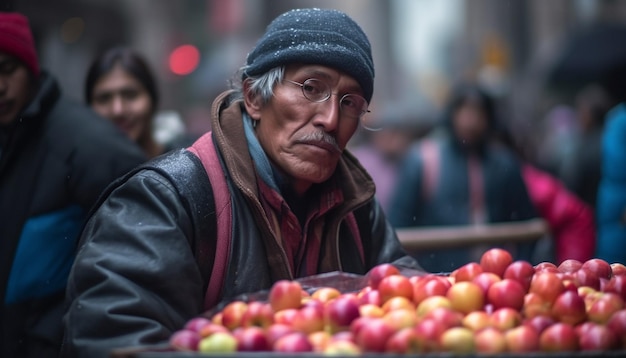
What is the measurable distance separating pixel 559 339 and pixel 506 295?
1.03 ft

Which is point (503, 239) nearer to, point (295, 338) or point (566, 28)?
point (295, 338)

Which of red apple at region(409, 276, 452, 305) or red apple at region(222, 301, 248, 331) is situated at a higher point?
red apple at region(222, 301, 248, 331)

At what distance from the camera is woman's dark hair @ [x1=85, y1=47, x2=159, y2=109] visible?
231 inches

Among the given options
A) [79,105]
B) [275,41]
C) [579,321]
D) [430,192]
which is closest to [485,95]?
[430,192]

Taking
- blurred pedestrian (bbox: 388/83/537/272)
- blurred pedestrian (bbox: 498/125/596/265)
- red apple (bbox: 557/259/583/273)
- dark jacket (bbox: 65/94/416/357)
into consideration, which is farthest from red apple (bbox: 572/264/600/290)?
blurred pedestrian (bbox: 498/125/596/265)

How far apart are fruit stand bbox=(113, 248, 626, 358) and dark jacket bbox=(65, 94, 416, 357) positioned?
0.19m

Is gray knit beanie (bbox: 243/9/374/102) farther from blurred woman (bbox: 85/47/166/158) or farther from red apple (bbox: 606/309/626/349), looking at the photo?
blurred woman (bbox: 85/47/166/158)

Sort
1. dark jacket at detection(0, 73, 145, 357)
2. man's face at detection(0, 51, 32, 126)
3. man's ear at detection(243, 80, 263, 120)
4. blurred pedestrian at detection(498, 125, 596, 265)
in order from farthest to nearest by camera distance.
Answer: blurred pedestrian at detection(498, 125, 596, 265) → man's face at detection(0, 51, 32, 126) → dark jacket at detection(0, 73, 145, 357) → man's ear at detection(243, 80, 263, 120)

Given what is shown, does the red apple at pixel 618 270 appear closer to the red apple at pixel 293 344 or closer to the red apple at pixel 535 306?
the red apple at pixel 535 306

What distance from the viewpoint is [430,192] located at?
7.04 metres

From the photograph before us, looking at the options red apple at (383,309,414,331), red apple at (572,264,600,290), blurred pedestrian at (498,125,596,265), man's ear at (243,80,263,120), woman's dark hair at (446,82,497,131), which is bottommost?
blurred pedestrian at (498,125,596,265)

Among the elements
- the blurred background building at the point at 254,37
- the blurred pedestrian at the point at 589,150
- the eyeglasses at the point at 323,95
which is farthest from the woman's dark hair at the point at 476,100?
the blurred background building at the point at 254,37

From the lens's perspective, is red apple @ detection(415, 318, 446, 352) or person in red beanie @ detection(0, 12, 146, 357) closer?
red apple @ detection(415, 318, 446, 352)

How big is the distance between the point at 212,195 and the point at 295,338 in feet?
2.86
